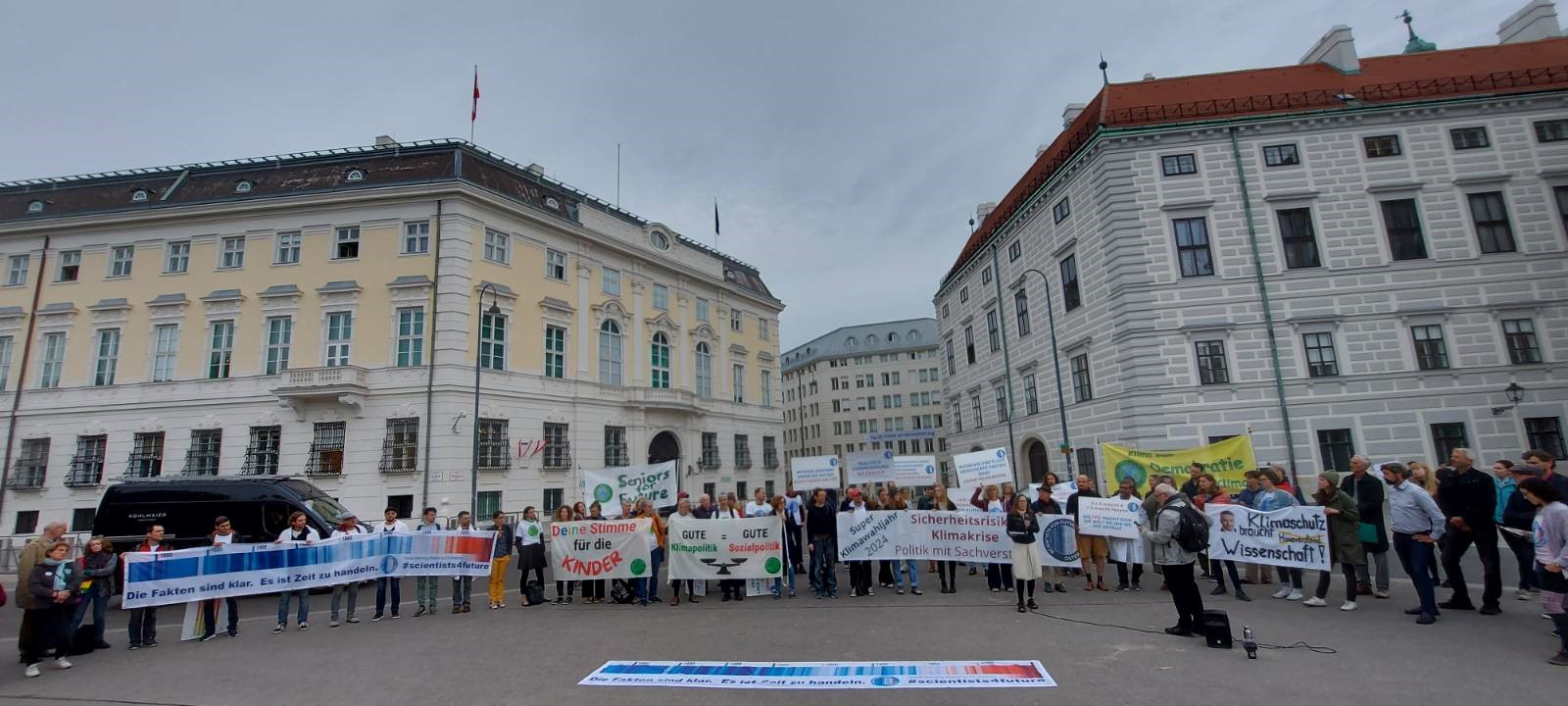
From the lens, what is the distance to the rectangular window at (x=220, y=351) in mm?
26938

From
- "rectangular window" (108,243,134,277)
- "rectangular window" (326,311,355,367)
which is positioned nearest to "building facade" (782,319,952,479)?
"rectangular window" (326,311,355,367)

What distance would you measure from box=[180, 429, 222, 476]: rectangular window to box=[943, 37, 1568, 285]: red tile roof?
1381 inches

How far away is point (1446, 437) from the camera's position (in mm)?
21625

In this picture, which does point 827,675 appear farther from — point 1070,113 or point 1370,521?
point 1070,113

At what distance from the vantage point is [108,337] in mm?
27906

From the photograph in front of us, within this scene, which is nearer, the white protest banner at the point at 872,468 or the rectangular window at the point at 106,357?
the white protest banner at the point at 872,468

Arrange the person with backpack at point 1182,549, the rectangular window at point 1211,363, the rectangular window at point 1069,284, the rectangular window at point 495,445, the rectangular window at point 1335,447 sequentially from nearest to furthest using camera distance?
the person with backpack at point 1182,549, the rectangular window at point 1335,447, the rectangular window at point 1211,363, the rectangular window at point 495,445, the rectangular window at point 1069,284

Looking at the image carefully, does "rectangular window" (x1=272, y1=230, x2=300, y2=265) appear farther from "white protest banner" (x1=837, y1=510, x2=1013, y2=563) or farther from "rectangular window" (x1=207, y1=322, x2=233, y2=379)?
"white protest banner" (x1=837, y1=510, x2=1013, y2=563)

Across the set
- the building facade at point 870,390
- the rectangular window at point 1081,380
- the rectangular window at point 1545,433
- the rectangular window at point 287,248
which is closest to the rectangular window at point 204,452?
the rectangular window at point 287,248

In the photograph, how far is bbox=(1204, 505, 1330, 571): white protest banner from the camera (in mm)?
9953

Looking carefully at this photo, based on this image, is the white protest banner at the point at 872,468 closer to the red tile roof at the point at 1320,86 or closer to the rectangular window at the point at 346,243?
the red tile roof at the point at 1320,86

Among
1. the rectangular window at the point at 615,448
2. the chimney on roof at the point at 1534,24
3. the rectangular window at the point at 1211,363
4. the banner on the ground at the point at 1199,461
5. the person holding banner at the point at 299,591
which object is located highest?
the chimney on roof at the point at 1534,24

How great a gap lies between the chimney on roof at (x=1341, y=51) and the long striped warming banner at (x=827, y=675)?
3122 cm

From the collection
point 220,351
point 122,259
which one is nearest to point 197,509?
point 220,351
